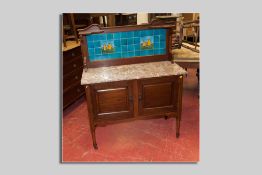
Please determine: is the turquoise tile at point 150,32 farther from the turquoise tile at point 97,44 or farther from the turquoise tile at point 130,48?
the turquoise tile at point 97,44

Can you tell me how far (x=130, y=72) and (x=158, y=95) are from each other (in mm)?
441

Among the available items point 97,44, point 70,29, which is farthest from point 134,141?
point 70,29

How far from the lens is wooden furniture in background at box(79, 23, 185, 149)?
230cm

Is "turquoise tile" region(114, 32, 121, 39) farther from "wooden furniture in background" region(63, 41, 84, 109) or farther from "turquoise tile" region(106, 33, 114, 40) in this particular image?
"wooden furniture in background" region(63, 41, 84, 109)

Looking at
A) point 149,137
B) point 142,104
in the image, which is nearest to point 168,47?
point 142,104

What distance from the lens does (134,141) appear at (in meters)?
2.83

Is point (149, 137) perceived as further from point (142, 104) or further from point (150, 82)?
point (150, 82)

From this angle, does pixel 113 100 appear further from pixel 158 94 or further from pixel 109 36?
pixel 109 36

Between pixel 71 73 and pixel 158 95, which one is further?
pixel 71 73

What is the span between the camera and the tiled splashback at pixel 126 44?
255 cm

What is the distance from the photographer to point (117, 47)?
2.61 m

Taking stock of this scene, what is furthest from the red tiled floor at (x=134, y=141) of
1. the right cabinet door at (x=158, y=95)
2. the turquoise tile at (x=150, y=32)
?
the turquoise tile at (x=150, y=32)

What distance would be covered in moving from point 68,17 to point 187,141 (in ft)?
9.00

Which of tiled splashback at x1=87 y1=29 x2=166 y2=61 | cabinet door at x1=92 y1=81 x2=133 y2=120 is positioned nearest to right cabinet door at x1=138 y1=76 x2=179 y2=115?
cabinet door at x1=92 y1=81 x2=133 y2=120
